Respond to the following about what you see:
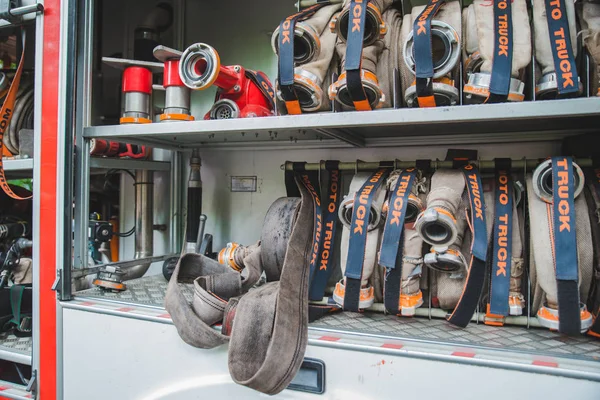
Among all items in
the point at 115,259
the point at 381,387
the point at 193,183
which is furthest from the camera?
the point at 115,259

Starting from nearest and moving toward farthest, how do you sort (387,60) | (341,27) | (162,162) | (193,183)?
(341,27) < (387,60) < (193,183) < (162,162)

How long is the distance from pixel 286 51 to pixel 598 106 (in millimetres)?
823

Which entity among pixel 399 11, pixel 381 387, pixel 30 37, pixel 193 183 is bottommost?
pixel 381 387

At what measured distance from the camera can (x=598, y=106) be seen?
1044 mm

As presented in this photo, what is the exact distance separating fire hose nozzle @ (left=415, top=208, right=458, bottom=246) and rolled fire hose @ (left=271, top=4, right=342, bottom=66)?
2.02 ft

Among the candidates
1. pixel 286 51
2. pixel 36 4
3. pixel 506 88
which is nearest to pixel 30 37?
pixel 36 4

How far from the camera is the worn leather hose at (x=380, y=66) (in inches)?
52.4

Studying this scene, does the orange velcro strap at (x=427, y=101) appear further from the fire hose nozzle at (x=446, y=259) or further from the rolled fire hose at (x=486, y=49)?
the fire hose nozzle at (x=446, y=259)

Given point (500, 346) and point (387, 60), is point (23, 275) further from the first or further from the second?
point (500, 346)

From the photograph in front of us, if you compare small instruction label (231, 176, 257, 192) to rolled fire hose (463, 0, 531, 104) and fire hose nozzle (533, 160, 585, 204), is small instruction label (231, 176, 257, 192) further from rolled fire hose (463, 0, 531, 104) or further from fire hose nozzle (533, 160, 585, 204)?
fire hose nozzle (533, 160, 585, 204)

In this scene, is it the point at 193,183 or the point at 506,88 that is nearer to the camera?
the point at 506,88

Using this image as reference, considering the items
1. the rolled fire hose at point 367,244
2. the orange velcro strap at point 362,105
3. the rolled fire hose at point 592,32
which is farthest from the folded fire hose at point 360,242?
the rolled fire hose at point 592,32

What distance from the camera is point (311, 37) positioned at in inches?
54.8

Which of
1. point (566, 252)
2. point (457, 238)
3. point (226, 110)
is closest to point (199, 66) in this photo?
point (226, 110)
